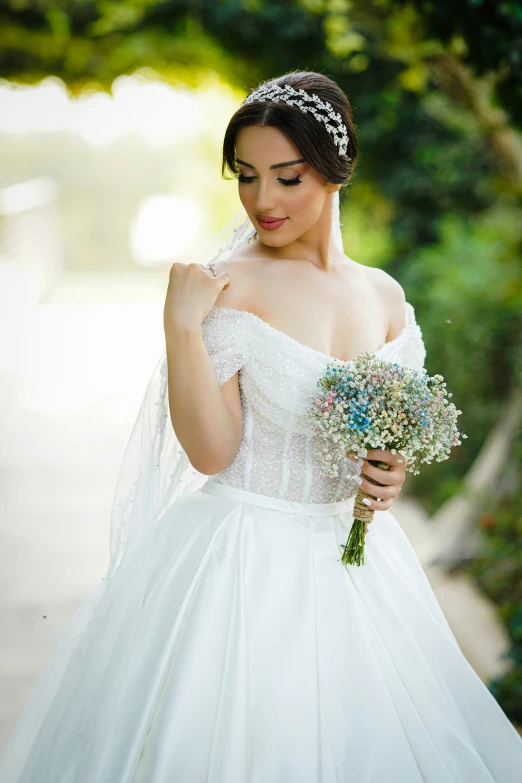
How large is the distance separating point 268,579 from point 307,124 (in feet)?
3.62

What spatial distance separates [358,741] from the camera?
5.70 feet

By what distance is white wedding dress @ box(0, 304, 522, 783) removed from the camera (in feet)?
5.62

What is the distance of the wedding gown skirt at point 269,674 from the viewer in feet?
5.59

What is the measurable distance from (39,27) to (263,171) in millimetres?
4286

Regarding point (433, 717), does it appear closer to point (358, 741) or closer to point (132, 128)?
point (358, 741)

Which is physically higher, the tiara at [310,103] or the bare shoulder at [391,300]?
the tiara at [310,103]

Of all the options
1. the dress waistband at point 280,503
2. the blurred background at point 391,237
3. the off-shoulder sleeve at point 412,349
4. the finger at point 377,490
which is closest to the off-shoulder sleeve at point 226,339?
the dress waistband at point 280,503

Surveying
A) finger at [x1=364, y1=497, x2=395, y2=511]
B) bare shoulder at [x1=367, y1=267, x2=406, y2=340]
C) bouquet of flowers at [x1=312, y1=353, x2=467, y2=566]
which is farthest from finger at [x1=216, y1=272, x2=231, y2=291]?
finger at [x1=364, y1=497, x2=395, y2=511]

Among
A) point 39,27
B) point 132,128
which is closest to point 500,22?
point 39,27

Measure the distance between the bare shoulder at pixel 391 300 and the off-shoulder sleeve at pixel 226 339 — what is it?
52cm

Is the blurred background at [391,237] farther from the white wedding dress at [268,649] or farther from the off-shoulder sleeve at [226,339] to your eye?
the off-shoulder sleeve at [226,339]

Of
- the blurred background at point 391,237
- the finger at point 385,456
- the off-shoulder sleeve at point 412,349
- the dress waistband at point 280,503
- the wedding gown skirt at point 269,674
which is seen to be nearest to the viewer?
the wedding gown skirt at point 269,674

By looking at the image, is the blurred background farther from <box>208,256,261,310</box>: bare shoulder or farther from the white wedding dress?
<box>208,256,261,310</box>: bare shoulder

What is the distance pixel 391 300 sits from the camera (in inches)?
88.6
